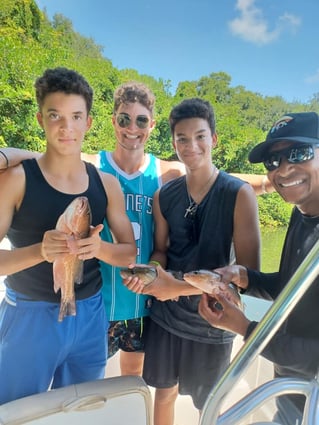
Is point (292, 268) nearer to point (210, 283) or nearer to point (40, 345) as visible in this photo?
point (210, 283)

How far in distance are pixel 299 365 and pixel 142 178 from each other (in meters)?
1.11

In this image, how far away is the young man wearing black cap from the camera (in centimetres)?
111

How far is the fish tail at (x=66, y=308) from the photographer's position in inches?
51.5

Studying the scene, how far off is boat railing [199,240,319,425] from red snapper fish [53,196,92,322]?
0.66 metres

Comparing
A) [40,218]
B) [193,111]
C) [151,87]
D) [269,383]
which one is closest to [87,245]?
[40,218]

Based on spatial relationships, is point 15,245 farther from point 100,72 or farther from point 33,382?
point 100,72

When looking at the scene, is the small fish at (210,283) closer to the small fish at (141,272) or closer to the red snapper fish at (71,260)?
the small fish at (141,272)

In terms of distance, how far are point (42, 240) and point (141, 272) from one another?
0.45m

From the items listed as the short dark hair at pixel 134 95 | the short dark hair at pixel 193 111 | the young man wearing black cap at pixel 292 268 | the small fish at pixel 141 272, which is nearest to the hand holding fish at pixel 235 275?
the young man wearing black cap at pixel 292 268

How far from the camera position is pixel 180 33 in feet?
5.49

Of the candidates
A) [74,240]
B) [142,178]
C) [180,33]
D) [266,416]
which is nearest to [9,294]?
[74,240]

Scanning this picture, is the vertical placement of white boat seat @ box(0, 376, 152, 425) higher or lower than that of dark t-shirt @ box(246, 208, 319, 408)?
lower

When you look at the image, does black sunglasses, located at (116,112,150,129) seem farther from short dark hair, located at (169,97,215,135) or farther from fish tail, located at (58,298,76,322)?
fish tail, located at (58,298,76,322)

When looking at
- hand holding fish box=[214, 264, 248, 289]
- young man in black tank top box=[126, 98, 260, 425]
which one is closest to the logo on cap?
young man in black tank top box=[126, 98, 260, 425]
